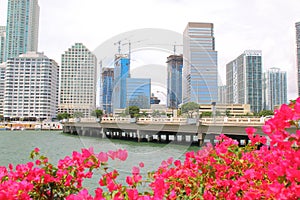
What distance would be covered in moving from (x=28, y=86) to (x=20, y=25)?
185ft

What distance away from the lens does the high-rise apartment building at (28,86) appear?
111 meters

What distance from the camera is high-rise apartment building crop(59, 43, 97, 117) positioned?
9381 cm

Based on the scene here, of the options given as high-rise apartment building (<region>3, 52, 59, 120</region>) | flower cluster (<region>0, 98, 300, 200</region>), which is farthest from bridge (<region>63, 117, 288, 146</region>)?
high-rise apartment building (<region>3, 52, 59, 120</region>)

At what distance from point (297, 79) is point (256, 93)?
2562 centimetres

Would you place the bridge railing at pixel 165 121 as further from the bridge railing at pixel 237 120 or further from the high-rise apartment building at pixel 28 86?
the high-rise apartment building at pixel 28 86

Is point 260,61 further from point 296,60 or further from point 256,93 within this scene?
point 296,60

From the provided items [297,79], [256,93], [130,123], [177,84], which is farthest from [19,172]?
[256,93]

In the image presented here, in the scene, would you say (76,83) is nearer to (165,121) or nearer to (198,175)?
(165,121)

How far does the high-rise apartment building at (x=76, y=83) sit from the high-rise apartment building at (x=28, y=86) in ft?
25.3

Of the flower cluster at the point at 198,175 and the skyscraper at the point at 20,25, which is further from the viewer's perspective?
the skyscraper at the point at 20,25

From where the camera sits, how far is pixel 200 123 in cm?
2745

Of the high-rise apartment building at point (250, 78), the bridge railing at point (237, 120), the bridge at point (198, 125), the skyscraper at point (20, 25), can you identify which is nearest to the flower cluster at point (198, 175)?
the bridge at point (198, 125)

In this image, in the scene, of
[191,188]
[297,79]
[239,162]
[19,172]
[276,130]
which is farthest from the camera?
[297,79]

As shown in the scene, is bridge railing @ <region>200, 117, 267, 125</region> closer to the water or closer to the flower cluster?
the water
